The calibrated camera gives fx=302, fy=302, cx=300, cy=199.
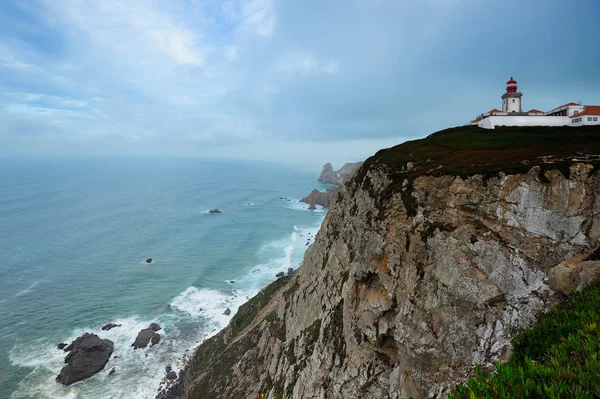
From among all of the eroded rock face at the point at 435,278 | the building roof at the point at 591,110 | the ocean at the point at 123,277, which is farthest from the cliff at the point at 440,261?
the ocean at the point at 123,277

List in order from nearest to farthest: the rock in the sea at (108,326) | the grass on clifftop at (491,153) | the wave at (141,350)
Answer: the grass on clifftop at (491,153), the wave at (141,350), the rock in the sea at (108,326)

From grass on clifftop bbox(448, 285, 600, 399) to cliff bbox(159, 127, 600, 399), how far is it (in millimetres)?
7954

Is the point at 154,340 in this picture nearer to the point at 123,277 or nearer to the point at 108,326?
the point at 108,326

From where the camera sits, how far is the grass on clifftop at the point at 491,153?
776 inches

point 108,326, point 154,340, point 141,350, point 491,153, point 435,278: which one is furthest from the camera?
point 108,326

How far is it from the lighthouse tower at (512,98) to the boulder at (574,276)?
40985mm

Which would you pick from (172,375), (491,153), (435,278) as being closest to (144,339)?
(172,375)

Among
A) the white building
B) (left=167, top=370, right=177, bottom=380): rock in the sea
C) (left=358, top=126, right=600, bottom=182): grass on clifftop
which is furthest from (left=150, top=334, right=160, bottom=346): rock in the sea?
the white building

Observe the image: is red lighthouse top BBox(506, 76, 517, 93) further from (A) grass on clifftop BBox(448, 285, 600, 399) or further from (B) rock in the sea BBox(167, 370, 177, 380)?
(B) rock in the sea BBox(167, 370, 177, 380)

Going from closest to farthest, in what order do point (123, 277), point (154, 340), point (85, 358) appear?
1. point (85, 358)
2. point (154, 340)
3. point (123, 277)

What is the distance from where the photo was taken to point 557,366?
631cm

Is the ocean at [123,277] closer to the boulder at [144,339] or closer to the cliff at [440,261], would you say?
the boulder at [144,339]

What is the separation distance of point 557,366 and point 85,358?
61.7 meters

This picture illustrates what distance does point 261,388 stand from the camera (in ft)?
109
